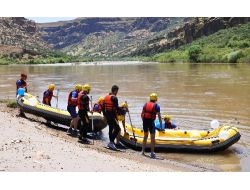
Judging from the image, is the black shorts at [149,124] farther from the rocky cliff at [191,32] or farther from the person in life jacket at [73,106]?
the rocky cliff at [191,32]

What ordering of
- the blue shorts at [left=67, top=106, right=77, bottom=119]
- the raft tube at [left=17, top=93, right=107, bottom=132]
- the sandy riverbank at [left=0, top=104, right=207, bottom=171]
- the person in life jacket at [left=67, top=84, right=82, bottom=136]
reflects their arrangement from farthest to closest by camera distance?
the raft tube at [left=17, top=93, right=107, bottom=132] → the blue shorts at [left=67, top=106, right=77, bottom=119] → the person in life jacket at [left=67, top=84, right=82, bottom=136] → the sandy riverbank at [left=0, top=104, right=207, bottom=171]

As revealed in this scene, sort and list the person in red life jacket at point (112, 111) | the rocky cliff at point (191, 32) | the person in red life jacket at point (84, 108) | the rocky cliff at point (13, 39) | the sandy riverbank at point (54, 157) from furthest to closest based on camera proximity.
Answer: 1. the rocky cliff at point (13, 39)
2. the rocky cliff at point (191, 32)
3. the person in red life jacket at point (84, 108)
4. the person in red life jacket at point (112, 111)
5. the sandy riverbank at point (54, 157)

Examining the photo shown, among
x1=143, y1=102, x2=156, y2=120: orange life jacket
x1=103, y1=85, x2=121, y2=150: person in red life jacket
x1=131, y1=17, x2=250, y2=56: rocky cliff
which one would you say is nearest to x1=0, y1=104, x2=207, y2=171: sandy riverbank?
x1=103, y1=85, x2=121, y2=150: person in red life jacket

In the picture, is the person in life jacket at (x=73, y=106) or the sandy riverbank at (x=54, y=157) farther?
the person in life jacket at (x=73, y=106)

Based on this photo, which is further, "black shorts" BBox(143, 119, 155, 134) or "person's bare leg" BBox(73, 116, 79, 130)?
"person's bare leg" BBox(73, 116, 79, 130)

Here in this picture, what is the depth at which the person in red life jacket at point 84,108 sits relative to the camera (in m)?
12.3

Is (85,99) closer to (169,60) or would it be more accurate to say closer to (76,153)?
(76,153)

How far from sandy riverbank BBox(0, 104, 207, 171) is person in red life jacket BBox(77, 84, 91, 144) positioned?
549mm

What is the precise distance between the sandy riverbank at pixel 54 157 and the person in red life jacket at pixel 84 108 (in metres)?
0.55

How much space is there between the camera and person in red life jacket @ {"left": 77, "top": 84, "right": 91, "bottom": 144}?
12328 millimetres

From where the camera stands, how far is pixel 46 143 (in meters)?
10.5

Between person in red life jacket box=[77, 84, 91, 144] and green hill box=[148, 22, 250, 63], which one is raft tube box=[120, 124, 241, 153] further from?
green hill box=[148, 22, 250, 63]

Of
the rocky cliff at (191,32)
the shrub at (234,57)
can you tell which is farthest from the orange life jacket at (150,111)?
the rocky cliff at (191,32)
